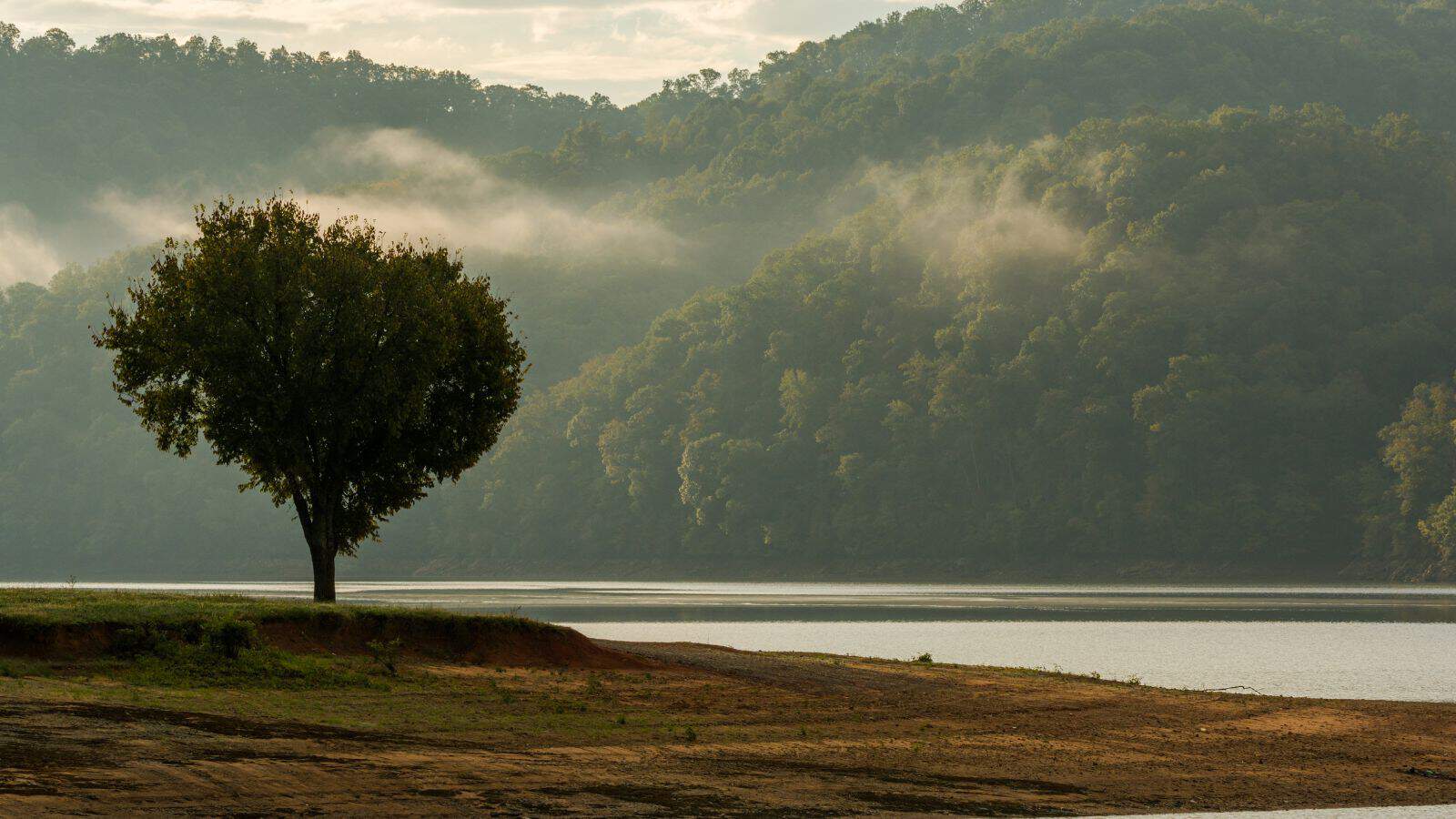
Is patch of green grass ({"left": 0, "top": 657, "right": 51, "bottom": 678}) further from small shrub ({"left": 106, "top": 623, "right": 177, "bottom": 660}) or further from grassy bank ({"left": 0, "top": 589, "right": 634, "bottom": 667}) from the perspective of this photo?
small shrub ({"left": 106, "top": 623, "right": 177, "bottom": 660})

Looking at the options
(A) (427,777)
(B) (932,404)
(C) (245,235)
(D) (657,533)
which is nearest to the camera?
(A) (427,777)

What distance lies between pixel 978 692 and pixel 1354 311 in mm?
95869

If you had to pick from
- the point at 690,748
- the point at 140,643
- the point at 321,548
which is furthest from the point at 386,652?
the point at 690,748

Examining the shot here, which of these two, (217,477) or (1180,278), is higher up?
(1180,278)

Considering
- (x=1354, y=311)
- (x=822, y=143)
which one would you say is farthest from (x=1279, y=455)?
(x=822, y=143)

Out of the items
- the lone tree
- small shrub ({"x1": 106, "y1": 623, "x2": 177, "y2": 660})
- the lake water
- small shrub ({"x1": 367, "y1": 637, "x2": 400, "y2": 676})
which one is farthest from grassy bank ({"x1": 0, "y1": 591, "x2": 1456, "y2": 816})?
the lake water

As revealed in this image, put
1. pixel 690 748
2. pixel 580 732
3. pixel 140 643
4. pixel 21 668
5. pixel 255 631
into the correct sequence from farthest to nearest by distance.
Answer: pixel 255 631 < pixel 140 643 < pixel 21 668 < pixel 580 732 < pixel 690 748

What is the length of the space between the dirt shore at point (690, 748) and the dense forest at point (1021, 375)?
261ft

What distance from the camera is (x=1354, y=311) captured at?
118 metres

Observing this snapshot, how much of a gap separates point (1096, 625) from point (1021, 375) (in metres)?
60.3

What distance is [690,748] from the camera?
23250 mm

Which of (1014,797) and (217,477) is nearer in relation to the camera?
(1014,797)

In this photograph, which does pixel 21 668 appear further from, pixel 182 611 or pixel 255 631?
pixel 255 631

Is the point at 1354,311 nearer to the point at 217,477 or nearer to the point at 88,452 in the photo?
the point at 217,477
